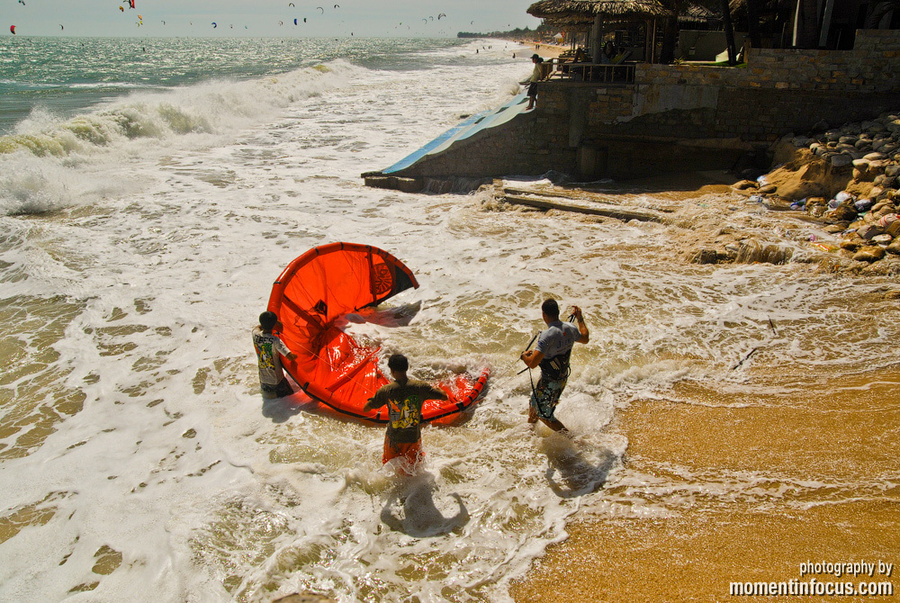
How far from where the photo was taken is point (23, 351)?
19.9 feet

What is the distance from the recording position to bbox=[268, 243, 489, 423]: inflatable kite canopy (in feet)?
15.9

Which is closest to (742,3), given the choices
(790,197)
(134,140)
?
(790,197)

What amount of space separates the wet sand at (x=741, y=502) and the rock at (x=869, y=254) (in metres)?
2.69

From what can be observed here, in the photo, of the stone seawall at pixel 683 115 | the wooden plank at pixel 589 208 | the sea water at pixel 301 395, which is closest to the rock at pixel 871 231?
the sea water at pixel 301 395

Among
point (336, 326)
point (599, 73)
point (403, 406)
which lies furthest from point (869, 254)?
point (599, 73)

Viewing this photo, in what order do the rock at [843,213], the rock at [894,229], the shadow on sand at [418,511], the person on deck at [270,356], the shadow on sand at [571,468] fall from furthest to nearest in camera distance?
the rock at [843,213], the rock at [894,229], the person on deck at [270,356], the shadow on sand at [571,468], the shadow on sand at [418,511]

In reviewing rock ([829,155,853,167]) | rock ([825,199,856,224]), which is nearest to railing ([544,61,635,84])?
rock ([829,155,853,167])

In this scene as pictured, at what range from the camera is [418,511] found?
377 cm

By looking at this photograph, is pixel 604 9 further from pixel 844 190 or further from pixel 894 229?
pixel 894 229

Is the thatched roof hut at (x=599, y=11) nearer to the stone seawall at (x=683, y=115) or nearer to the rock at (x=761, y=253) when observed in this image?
the stone seawall at (x=683, y=115)

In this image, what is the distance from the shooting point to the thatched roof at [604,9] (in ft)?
37.2

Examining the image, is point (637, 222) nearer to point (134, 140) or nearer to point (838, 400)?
point (838, 400)

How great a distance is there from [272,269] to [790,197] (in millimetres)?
8190

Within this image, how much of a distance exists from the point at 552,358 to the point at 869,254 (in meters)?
5.00
